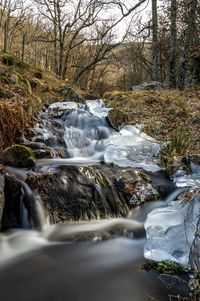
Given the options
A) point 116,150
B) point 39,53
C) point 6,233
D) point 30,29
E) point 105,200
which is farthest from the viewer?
point 30,29

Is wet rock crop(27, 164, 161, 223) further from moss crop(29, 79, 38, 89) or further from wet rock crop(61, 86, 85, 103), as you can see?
wet rock crop(61, 86, 85, 103)

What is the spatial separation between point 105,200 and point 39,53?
82.1ft

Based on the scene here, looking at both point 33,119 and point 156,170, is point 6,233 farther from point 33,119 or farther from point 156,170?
point 33,119

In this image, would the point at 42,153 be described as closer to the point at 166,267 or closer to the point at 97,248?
the point at 97,248

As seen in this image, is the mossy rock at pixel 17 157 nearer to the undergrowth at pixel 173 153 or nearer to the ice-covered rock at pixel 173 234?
the ice-covered rock at pixel 173 234

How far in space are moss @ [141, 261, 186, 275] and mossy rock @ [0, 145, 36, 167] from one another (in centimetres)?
266

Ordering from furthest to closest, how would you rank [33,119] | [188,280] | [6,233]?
[33,119], [6,233], [188,280]

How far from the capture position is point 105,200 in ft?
12.8

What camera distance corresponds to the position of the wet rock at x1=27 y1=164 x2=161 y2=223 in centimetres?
355

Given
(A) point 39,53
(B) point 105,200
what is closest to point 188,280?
(B) point 105,200

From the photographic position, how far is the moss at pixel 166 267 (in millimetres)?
2355

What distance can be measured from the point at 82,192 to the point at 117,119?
4.59 m

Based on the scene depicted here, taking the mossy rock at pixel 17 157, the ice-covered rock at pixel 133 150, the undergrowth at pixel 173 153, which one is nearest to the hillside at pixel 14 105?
the mossy rock at pixel 17 157

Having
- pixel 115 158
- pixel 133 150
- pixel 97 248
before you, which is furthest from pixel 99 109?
pixel 97 248
